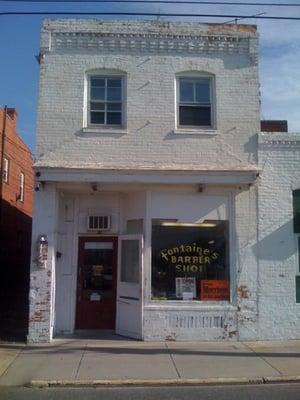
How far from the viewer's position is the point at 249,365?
404 inches

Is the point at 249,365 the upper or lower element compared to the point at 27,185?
lower

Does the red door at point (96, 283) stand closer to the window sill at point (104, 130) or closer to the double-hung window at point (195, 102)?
the window sill at point (104, 130)

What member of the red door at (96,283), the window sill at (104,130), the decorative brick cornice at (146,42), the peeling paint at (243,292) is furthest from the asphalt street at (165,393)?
the decorative brick cornice at (146,42)

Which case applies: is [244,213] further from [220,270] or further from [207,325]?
[207,325]

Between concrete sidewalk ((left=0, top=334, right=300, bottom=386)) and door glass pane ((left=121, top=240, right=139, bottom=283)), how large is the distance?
4.58 feet

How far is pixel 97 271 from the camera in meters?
13.6

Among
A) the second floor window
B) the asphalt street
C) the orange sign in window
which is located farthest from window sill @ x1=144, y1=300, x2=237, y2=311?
the second floor window

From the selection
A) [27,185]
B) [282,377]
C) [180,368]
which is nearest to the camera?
[282,377]

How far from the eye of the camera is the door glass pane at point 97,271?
1352 cm

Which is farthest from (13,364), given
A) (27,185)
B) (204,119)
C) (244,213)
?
(27,185)

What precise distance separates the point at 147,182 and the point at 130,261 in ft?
6.45

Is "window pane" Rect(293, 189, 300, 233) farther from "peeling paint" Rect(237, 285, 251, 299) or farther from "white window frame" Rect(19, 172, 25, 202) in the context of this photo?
"white window frame" Rect(19, 172, 25, 202)

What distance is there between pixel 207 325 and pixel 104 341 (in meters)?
2.31

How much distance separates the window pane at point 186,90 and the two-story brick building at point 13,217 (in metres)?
8.08
